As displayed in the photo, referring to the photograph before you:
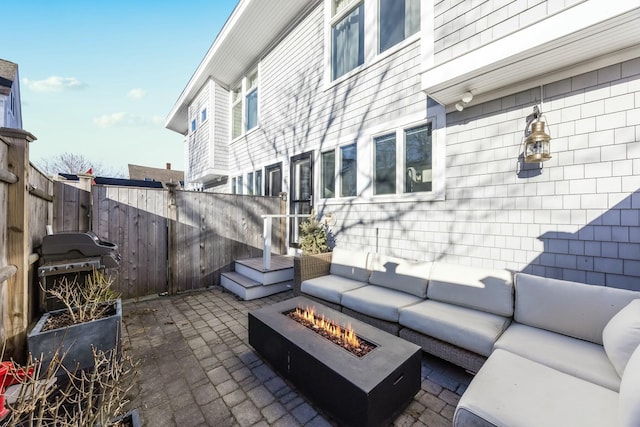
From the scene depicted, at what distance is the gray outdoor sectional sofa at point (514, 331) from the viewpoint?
1.50 metres

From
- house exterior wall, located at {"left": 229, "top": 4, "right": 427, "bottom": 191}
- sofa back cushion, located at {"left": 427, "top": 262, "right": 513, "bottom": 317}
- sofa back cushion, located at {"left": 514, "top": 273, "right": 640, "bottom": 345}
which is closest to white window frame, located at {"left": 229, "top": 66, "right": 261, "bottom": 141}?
house exterior wall, located at {"left": 229, "top": 4, "right": 427, "bottom": 191}

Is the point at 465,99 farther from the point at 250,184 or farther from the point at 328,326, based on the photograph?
the point at 250,184

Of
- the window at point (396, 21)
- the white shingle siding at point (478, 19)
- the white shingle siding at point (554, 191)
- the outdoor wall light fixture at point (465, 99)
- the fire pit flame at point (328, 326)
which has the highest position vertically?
the window at point (396, 21)

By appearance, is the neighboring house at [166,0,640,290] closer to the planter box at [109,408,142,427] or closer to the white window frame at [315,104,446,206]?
the white window frame at [315,104,446,206]

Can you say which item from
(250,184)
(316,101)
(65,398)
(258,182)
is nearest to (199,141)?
(250,184)

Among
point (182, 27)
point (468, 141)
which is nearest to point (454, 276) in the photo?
point (468, 141)

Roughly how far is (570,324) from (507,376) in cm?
111

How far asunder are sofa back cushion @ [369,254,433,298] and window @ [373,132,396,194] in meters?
1.21

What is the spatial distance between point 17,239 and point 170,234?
2649 millimetres

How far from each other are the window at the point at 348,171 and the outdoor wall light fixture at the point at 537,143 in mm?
2660

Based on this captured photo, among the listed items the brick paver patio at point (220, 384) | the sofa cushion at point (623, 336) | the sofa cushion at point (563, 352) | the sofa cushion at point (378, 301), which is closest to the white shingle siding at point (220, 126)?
the brick paver patio at point (220, 384)

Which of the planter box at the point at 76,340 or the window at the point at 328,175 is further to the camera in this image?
the window at the point at 328,175

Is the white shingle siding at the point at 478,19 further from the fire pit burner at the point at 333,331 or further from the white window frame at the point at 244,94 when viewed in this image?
the white window frame at the point at 244,94

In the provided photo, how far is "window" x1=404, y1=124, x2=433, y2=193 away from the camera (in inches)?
156
